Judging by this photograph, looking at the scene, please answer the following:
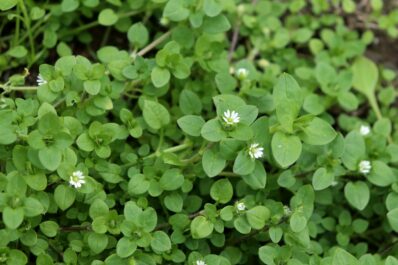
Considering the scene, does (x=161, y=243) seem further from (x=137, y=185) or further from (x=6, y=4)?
(x=6, y=4)

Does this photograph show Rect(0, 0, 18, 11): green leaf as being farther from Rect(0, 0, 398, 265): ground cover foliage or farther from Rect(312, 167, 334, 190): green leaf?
Rect(312, 167, 334, 190): green leaf

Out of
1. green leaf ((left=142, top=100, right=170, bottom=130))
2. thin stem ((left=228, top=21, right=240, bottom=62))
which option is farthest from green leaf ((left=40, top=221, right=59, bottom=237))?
thin stem ((left=228, top=21, right=240, bottom=62))

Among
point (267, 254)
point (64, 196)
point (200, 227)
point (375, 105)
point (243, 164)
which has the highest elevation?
point (243, 164)

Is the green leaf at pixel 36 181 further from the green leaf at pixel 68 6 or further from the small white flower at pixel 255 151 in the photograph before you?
the green leaf at pixel 68 6

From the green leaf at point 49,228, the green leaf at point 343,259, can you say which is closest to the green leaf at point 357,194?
the green leaf at point 343,259

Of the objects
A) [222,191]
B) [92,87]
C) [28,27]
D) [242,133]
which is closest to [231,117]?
[242,133]

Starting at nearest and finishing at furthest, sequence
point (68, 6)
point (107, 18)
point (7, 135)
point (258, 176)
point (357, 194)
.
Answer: point (7, 135) → point (258, 176) → point (357, 194) → point (68, 6) → point (107, 18)
